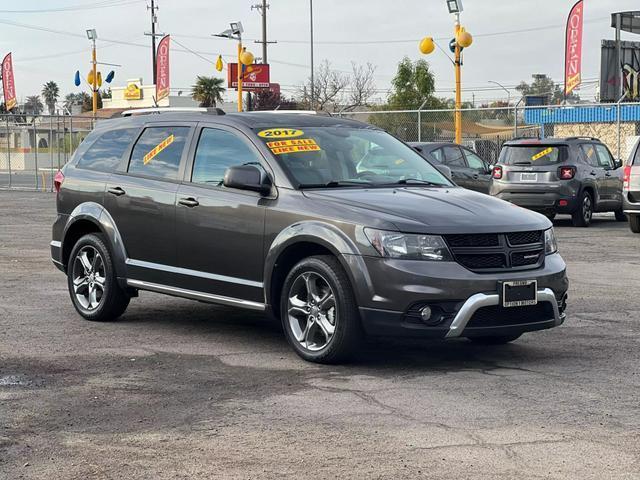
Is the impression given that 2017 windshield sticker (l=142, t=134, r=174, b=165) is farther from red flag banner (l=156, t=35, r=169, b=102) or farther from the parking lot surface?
red flag banner (l=156, t=35, r=169, b=102)

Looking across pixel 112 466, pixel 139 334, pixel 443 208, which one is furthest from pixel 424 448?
pixel 139 334

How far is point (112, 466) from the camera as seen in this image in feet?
16.9

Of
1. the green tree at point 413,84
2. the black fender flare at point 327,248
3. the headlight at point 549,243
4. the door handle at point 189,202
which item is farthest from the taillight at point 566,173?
the green tree at point 413,84

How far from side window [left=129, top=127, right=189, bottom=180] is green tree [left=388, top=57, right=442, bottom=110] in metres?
61.1

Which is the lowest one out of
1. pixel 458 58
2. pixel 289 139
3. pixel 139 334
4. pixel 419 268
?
pixel 139 334

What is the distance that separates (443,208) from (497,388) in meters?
1.33

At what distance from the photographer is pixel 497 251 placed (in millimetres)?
7395

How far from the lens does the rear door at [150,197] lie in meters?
8.77

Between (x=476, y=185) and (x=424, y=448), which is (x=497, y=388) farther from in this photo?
(x=476, y=185)

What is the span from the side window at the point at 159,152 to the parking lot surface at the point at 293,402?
1.28m

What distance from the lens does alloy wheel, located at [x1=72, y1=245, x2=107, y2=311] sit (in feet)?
31.1

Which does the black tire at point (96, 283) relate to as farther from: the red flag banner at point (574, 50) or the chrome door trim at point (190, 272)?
the red flag banner at point (574, 50)

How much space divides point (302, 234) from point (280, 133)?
1068mm

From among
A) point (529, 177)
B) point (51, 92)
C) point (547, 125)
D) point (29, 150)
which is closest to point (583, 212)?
point (529, 177)
